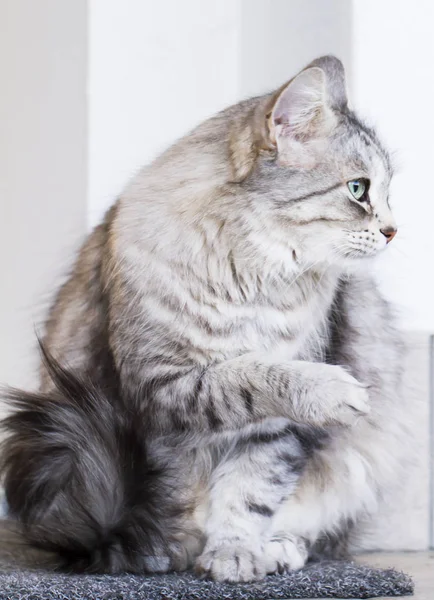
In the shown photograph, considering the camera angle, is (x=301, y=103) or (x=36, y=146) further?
(x=36, y=146)

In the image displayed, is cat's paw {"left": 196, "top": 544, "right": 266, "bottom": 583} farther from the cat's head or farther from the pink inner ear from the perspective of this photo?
the pink inner ear

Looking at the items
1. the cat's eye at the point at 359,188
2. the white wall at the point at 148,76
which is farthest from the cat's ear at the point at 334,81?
the white wall at the point at 148,76

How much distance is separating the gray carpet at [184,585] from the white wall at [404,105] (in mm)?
757

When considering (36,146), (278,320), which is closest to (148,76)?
(36,146)

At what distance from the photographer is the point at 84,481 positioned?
4.58ft

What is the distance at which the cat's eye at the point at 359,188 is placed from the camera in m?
1.50

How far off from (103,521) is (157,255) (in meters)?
0.46

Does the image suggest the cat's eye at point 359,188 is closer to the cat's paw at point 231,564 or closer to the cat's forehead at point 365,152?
the cat's forehead at point 365,152

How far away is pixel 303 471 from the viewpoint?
1598 millimetres

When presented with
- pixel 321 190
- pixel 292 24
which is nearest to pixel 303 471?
pixel 321 190

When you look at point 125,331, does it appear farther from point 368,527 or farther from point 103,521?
point 368,527

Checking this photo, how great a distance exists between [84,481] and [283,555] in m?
0.37

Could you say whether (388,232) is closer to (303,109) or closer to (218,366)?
(303,109)

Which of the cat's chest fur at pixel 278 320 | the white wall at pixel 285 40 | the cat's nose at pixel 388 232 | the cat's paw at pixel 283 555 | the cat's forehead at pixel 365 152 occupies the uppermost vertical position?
the white wall at pixel 285 40
